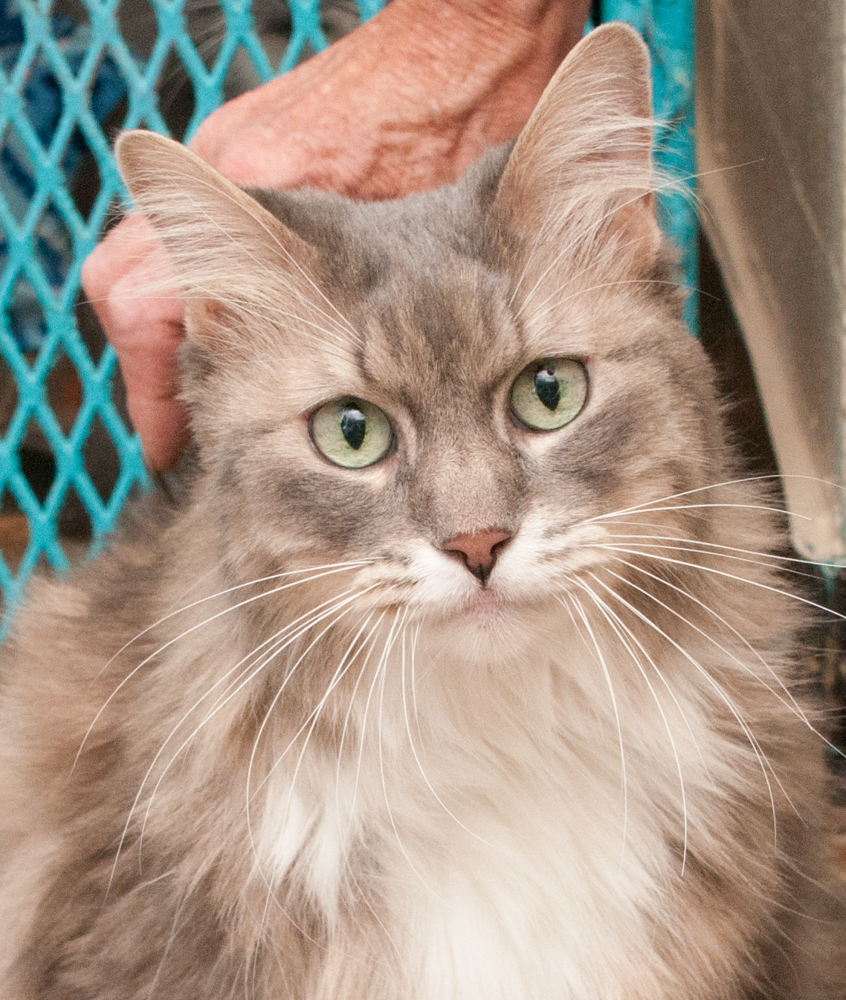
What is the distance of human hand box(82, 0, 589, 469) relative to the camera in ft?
4.62

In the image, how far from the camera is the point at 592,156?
3.68 feet

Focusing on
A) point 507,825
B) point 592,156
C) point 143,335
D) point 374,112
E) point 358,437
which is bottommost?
point 507,825

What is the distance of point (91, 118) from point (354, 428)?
957mm

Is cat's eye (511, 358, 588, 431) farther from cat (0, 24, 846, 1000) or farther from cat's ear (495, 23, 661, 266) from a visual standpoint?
cat's ear (495, 23, 661, 266)

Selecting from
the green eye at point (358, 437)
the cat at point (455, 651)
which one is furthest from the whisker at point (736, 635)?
the green eye at point (358, 437)

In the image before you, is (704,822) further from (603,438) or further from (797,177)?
(797,177)

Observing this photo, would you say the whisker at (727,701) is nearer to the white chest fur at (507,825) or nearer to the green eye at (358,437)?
the white chest fur at (507,825)

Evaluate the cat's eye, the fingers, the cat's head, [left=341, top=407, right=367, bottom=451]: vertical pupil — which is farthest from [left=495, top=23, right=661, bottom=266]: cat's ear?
the fingers

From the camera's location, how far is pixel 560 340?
3.37ft

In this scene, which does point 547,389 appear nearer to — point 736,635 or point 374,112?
point 736,635

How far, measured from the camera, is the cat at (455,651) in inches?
39.4

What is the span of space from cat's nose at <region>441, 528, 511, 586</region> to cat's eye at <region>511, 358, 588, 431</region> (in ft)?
0.51

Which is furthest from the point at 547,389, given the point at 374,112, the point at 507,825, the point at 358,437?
the point at 374,112

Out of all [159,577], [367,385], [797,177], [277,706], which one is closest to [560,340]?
[367,385]
